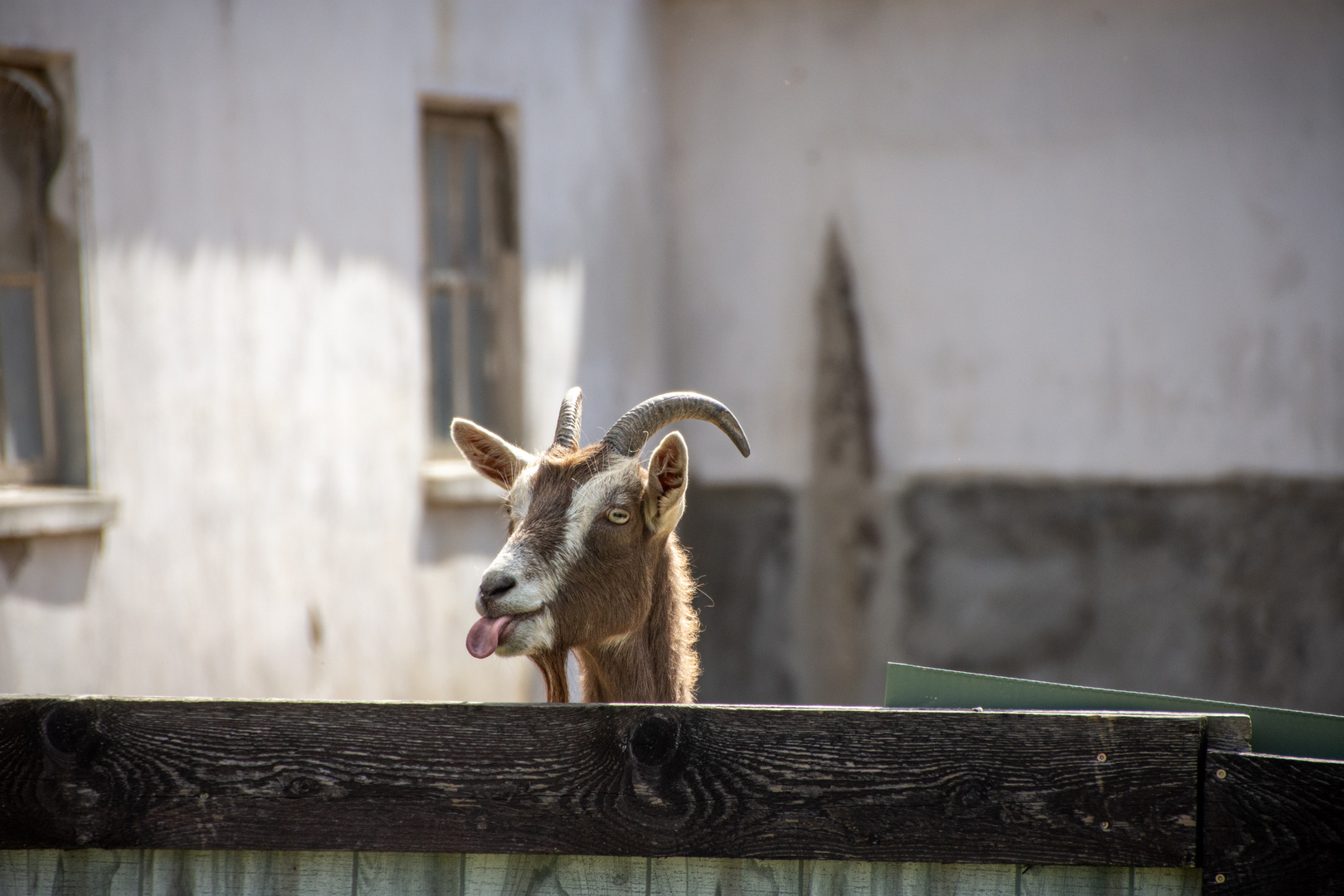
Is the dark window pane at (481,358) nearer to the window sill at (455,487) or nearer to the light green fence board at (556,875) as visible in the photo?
the window sill at (455,487)

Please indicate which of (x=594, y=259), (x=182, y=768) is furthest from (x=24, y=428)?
(x=182, y=768)

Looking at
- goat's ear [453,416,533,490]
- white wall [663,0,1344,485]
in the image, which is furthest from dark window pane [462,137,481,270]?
goat's ear [453,416,533,490]

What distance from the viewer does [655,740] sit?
1.87 metres

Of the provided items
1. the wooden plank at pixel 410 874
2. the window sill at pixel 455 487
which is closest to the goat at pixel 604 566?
the wooden plank at pixel 410 874

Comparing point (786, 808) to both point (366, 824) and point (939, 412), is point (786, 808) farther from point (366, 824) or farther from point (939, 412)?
point (939, 412)

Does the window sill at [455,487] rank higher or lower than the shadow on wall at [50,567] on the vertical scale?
higher

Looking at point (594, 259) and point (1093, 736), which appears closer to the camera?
point (1093, 736)

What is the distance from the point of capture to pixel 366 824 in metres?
1.90

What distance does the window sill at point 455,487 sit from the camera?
7094 mm

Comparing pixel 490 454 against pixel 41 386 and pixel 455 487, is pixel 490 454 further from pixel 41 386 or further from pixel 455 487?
pixel 455 487

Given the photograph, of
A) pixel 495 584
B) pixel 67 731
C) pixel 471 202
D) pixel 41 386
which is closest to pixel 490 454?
pixel 495 584

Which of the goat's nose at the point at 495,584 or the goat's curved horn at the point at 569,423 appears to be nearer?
the goat's nose at the point at 495,584

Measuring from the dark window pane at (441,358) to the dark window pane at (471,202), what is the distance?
30cm

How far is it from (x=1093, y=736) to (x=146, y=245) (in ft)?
17.3
